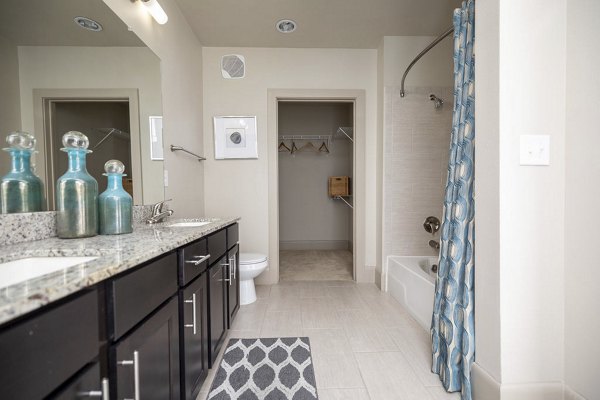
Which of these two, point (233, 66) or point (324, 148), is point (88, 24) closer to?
point (233, 66)

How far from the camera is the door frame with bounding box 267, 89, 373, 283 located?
2.71 metres

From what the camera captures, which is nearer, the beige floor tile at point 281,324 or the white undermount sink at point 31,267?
the white undermount sink at point 31,267

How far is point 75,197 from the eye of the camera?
0.98 meters

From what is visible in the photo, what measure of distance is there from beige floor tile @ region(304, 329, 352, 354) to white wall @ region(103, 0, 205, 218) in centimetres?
141

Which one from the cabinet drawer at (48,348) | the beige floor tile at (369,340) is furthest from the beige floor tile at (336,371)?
the cabinet drawer at (48,348)

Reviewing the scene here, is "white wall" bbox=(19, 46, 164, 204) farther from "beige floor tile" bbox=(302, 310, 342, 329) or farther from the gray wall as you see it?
the gray wall

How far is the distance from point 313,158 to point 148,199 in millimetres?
3191

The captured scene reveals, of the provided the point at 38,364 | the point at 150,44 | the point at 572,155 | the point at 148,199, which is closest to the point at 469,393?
the point at 572,155

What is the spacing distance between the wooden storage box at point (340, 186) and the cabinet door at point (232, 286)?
259 cm

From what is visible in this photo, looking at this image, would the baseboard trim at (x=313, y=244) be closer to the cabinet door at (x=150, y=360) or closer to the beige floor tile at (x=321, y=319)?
the beige floor tile at (x=321, y=319)

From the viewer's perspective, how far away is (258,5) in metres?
2.10

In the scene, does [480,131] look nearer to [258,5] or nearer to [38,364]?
[38,364]

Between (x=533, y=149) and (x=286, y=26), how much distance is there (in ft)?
7.17

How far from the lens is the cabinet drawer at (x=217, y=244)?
136 centimetres
